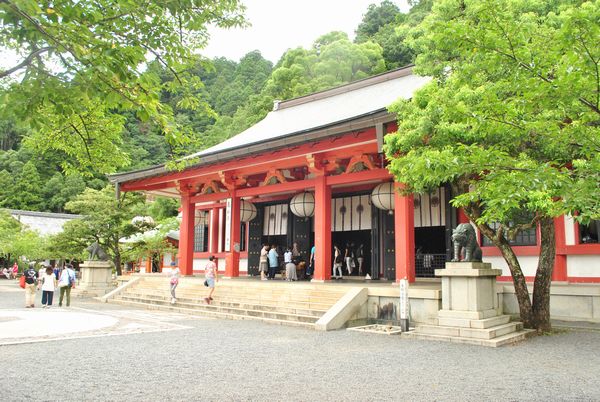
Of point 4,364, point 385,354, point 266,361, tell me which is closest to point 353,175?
point 385,354

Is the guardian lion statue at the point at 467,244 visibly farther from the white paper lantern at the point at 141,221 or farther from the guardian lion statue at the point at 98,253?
the guardian lion statue at the point at 98,253

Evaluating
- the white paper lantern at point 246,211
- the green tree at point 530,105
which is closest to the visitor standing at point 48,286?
the white paper lantern at point 246,211

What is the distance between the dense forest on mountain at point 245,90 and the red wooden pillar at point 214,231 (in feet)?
16.9

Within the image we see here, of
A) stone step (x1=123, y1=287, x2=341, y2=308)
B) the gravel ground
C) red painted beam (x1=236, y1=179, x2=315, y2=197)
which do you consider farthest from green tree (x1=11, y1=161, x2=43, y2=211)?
the gravel ground

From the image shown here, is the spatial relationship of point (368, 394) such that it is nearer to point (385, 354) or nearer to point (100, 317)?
point (385, 354)

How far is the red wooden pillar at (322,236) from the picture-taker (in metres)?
12.2

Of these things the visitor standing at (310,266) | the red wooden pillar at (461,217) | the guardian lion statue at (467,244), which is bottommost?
the visitor standing at (310,266)

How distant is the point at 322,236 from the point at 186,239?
21.8ft

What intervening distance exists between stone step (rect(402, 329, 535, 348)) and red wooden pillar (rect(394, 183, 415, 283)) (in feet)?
7.93

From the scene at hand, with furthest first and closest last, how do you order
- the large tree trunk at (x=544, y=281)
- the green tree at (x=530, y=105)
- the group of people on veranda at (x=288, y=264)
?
the group of people on veranda at (x=288, y=264), the large tree trunk at (x=544, y=281), the green tree at (x=530, y=105)

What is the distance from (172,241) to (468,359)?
2416cm

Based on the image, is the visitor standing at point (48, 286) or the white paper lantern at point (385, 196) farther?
the visitor standing at point (48, 286)

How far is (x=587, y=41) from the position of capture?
13.4 feet

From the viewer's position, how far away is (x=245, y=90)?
4753 centimetres
